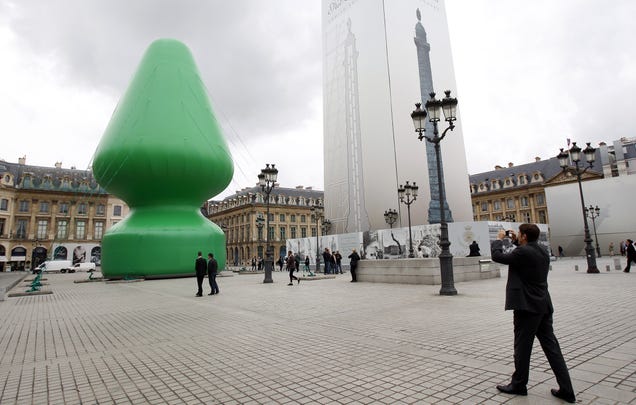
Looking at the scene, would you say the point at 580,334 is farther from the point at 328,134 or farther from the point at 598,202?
the point at 598,202

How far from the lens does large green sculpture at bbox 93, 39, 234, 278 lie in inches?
829

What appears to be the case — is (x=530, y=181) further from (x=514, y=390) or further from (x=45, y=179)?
(x=45, y=179)

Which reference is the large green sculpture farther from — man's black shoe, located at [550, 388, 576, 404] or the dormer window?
the dormer window

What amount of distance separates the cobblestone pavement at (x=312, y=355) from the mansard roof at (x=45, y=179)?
5900 centimetres

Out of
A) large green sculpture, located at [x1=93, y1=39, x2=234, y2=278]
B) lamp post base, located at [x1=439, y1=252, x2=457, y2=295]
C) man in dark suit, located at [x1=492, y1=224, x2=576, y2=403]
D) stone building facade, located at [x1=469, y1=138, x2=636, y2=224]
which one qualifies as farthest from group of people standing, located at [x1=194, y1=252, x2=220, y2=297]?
stone building facade, located at [x1=469, y1=138, x2=636, y2=224]

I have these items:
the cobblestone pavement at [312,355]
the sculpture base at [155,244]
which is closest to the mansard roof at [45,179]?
the sculpture base at [155,244]

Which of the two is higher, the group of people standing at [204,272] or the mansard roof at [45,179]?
the mansard roof at [45,179]

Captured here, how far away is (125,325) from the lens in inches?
285

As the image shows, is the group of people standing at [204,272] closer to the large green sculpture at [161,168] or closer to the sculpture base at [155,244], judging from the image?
the sculpture base at [155,244]

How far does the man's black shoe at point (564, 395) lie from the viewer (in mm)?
2930

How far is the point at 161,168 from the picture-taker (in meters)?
21.0

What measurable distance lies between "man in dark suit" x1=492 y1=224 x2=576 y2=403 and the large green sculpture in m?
20.5

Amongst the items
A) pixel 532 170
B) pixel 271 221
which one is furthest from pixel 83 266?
pixel 532 170

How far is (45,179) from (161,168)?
175 ft
